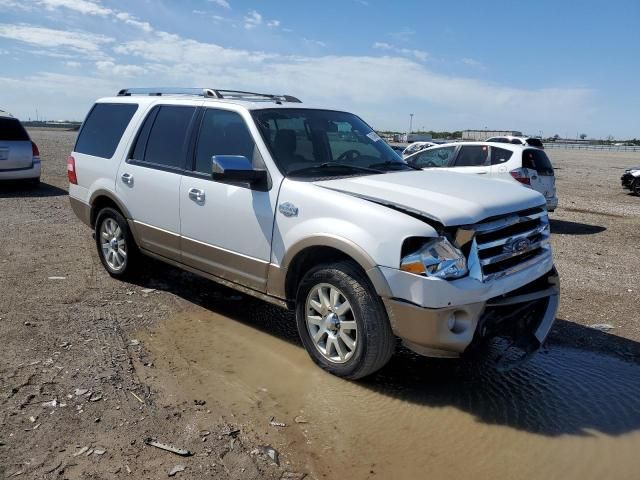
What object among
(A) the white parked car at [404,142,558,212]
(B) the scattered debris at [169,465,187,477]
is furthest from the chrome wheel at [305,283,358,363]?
(A) the white parked car at [404,142,558,212]

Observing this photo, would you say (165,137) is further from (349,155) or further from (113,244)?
(349,155)

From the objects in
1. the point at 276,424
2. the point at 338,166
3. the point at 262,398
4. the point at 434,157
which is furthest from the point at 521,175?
the point at 276,424

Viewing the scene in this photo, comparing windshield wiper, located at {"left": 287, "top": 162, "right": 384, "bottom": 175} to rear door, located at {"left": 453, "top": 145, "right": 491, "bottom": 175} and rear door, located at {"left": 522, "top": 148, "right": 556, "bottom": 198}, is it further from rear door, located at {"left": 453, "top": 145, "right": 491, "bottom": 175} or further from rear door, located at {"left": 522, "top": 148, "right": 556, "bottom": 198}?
rear door, located at {"left": 522, "top": 148, "right": 556, "bottom": 198}

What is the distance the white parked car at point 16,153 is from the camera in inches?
Answer: 496

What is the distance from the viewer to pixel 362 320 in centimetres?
373

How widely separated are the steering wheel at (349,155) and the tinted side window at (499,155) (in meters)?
6.70

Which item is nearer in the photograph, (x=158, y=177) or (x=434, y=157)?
(x=158, y=177)

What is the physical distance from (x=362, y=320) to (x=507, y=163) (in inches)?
317

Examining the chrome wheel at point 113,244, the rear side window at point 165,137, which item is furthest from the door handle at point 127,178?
the chrome wheel at point 113,244

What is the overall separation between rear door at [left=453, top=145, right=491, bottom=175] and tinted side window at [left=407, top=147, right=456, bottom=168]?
8.9 inches

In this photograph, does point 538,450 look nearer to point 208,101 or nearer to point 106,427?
point 106,427

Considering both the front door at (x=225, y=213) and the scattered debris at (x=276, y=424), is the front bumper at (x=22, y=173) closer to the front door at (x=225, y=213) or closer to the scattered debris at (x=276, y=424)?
the front door at (x=225, y=213)

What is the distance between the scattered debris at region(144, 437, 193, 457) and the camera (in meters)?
3.14

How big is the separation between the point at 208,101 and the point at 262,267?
1.72 meters
